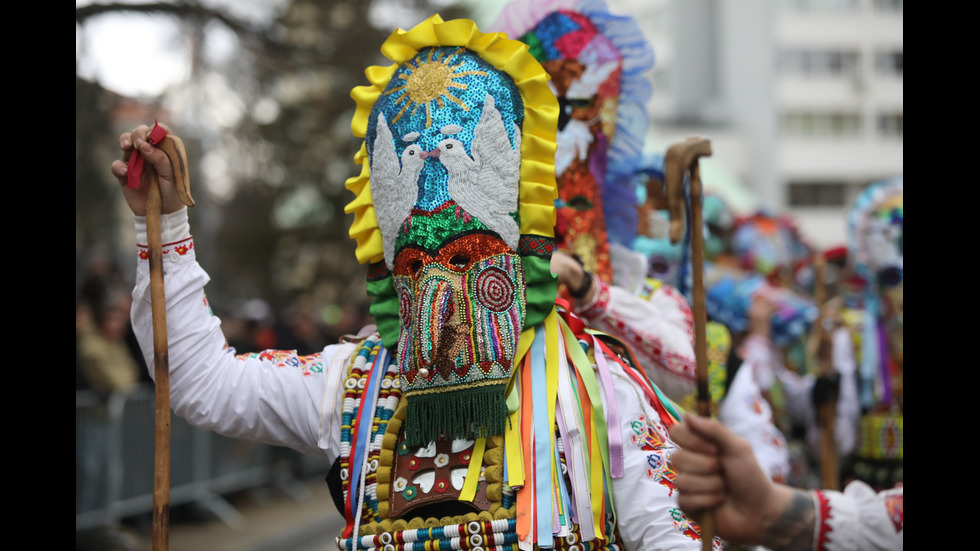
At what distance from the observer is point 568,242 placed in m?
3.30

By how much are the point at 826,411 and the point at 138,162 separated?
4.40 metres

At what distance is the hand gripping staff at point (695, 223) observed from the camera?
7.54 ft

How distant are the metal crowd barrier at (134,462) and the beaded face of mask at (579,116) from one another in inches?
139

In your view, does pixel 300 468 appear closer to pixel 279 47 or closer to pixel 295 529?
pixel 295 529

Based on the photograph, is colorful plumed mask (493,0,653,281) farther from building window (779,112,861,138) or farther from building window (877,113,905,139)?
building window (877,113,905,139)

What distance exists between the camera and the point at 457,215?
8.10 ft

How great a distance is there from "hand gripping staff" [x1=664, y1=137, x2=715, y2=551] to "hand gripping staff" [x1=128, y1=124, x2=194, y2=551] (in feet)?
4.21

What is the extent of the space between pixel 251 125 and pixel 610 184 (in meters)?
12.3

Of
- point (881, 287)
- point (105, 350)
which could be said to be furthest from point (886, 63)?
point (105, 350)

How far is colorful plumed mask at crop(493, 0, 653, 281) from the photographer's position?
11.0 ft

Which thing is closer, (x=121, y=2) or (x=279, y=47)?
(x=121, y=2)

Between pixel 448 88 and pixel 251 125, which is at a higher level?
pixel 251 125
